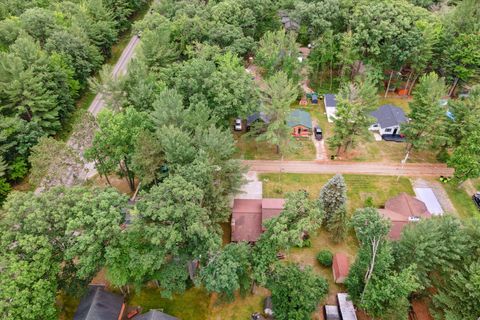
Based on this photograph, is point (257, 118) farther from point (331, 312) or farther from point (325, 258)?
point (331, 312)

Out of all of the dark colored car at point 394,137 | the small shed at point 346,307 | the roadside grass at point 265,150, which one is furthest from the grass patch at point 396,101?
the small shed at point 346,307

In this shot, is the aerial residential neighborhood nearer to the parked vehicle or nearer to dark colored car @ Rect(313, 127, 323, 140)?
the parked vehicle

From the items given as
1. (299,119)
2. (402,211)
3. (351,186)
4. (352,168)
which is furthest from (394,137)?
(402,211)

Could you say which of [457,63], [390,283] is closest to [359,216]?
[390,283]

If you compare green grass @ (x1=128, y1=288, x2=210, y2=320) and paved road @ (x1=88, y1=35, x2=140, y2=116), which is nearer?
green grass @ (x1=128, y1=288, x2=210, y2=320)

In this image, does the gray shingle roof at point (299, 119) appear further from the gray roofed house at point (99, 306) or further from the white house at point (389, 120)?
the gray roofed house at point (99, 306)

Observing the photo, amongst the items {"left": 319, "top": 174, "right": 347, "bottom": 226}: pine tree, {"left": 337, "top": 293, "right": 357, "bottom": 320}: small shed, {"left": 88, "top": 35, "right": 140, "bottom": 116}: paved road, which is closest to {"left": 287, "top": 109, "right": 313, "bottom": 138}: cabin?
{"left": 319, "top": 174, "right": 347, "bottom": 226}: pine tree

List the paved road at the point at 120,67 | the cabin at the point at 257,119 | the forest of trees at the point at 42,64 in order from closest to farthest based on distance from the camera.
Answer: the forest of trees at the point at 42,64
the cabin at the point at 257,119
the paved road at the point at 120,67
